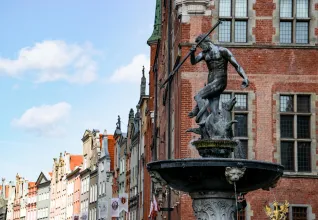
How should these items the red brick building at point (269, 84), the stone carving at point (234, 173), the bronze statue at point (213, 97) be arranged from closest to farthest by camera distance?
the stone carving at point (234, 173) → the bronze statue at point (213, 97) → the red brick building at point (269, 84)

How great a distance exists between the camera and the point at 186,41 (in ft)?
102

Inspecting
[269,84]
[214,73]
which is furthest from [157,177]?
[269,84]

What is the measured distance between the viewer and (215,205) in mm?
15078

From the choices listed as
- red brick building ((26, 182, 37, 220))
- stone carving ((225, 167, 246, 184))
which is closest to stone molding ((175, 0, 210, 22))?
stone carving ((225, 167, 246, 184))

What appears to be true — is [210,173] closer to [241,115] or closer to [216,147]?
[216,147]

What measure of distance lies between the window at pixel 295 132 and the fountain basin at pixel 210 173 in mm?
15575

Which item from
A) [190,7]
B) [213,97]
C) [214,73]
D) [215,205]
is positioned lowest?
[215,205]

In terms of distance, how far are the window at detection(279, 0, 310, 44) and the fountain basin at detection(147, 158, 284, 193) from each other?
16.9 metres

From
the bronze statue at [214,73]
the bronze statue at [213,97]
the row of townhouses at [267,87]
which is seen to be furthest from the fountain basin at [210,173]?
the row of townhouses at [267,87]

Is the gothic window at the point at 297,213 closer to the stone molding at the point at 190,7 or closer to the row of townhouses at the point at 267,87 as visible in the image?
the row of townhouses at the point at 267,87

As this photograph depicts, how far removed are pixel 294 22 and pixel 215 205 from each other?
1797 centimetres

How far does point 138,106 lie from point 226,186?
5321cm

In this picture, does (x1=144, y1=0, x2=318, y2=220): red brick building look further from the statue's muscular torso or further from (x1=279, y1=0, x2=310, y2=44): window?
the statue's muscular torso

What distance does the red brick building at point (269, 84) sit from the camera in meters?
30.5
